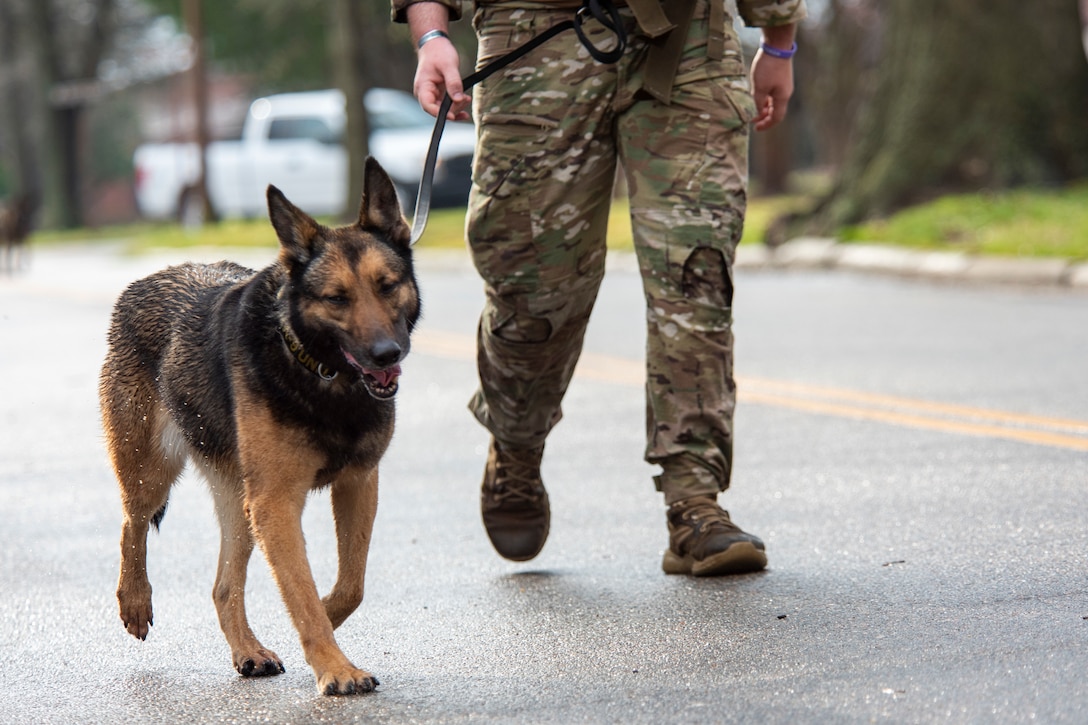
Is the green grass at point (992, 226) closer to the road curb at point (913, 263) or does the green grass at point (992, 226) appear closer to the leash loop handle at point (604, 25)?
the road curb at point (913, 263)

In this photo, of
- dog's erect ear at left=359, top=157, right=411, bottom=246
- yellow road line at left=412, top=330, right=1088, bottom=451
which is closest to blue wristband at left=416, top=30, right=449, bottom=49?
dog's erect ear at left=359, top=157, right=411, bottom=246

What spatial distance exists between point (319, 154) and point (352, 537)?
75.8 feet

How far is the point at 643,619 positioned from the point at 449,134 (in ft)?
70.3

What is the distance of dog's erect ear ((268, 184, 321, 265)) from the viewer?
12.5 feet

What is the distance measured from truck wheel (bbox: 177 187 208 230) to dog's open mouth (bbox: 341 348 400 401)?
28713mm

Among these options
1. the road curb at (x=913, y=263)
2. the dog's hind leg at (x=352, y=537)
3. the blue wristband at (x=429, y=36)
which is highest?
the blue wristband at (x=429, y=36)

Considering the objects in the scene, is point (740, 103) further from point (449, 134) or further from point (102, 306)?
point (449, 134)

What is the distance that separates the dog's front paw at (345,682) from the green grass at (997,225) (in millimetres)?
9342

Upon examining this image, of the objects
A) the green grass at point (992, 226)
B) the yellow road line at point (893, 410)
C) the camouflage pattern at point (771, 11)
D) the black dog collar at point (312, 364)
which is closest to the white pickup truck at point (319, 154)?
the green grass at point (992, 226)

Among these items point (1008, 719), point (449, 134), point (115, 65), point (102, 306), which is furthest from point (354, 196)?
point (115, 65)

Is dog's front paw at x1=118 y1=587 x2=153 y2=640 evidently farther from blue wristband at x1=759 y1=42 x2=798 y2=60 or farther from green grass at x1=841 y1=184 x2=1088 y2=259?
green grass at x1=841 y1=184 x2=1088 y2=259

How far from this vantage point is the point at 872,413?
715 cm

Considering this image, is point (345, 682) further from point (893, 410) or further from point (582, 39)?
point (893, 410)

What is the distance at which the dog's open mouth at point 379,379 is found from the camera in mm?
3730
